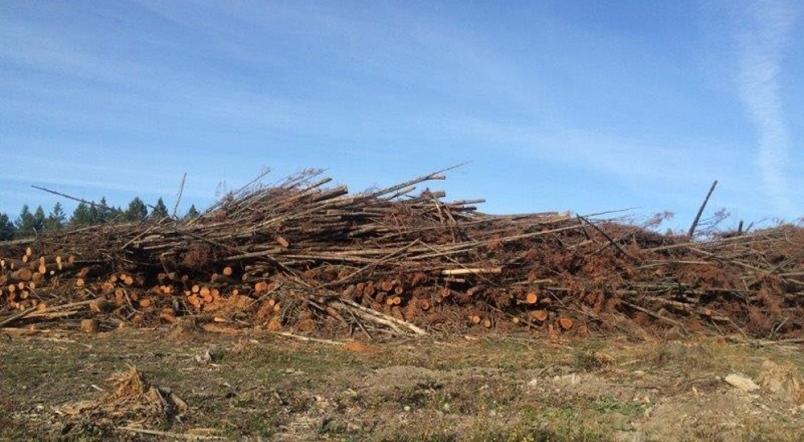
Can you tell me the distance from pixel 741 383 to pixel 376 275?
5.76 meters

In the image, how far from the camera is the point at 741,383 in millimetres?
7148

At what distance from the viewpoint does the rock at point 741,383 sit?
7089 mm

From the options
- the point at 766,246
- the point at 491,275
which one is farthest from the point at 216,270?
the point at 766,246

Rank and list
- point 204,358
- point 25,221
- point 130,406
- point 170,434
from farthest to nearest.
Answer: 1. point 25,221
2. point 204,358
3. point 130,406
4. point 170,434

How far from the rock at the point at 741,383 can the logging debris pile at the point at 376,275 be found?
412 centimetres

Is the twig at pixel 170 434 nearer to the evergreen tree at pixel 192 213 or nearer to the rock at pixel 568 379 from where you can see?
the rock at pixel 568 379

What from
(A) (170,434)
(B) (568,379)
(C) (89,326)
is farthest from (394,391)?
(C) (89,326)

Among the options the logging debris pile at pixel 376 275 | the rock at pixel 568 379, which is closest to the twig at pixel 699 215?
the logging debris pile at pixel 376 275

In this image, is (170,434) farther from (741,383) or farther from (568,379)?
(741,383)

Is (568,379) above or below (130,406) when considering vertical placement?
above

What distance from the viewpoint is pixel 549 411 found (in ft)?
20.2

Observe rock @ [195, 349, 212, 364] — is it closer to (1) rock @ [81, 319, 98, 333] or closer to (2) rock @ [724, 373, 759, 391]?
(1) rock @ [81, 319, 98, 333]

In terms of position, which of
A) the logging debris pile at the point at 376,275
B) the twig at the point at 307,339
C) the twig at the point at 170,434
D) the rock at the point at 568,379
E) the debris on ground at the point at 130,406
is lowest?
the twig at the point at 170,434

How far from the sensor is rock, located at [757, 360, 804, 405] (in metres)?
6.73
